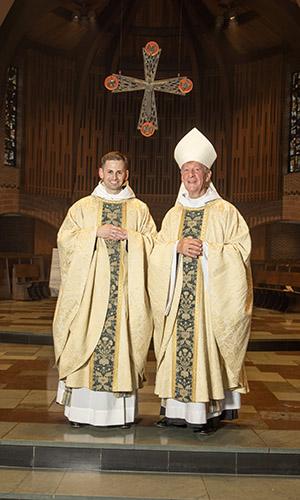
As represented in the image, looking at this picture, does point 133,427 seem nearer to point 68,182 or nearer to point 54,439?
point 54,439

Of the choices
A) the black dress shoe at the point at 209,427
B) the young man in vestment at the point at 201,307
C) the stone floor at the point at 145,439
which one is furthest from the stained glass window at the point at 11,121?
the black dress shoe at the point at 209,427

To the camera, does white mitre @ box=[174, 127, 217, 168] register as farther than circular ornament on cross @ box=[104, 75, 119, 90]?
No

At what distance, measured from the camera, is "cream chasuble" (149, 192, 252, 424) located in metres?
4.14

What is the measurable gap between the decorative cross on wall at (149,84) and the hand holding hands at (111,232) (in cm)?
717

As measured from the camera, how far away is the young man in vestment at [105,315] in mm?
4211

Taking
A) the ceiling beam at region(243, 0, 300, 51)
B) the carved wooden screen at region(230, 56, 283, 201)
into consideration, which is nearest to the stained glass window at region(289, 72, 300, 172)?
the carved wooden screen at region(230, 56, 283, 201)

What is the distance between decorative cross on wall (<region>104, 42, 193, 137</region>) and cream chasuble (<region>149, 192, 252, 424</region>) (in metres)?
7.24

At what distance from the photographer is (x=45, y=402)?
16.3 ft

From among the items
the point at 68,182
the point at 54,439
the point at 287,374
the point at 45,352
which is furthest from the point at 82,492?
the point at 68,182

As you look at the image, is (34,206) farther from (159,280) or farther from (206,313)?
(206,313)

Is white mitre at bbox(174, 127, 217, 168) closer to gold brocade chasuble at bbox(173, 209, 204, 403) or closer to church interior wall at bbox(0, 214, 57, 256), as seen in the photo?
gold brocade chasuble at bbox(173, 209, 204, 403)

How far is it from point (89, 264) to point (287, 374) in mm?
2949

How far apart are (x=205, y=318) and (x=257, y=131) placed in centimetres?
1241

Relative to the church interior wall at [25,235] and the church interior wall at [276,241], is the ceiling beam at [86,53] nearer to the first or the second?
the church interior wall at [25,235]
